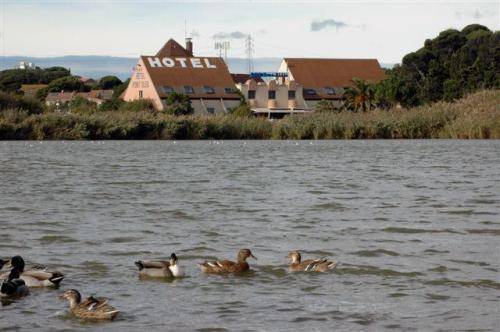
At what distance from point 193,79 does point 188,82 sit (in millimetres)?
887

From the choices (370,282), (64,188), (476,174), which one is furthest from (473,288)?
(476,174)

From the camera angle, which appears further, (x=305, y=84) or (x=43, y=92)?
(x=43, y=92)

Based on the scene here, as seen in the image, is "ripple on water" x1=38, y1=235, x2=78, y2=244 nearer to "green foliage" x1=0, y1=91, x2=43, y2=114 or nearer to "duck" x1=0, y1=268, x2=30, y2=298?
"duck" x1=0, y1=268, x2=30, y2=298

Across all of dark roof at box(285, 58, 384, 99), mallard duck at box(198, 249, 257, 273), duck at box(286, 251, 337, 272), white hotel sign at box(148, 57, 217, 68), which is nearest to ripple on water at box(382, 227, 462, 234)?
duck at box(286, 251, 337, 272)

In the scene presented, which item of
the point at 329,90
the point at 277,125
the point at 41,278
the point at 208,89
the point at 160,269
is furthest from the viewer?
the point at 329,90

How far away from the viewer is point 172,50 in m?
126

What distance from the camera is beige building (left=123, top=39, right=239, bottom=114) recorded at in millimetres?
103188

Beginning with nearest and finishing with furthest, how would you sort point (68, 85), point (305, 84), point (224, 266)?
point (224, 266), point (305, 84), point (68, 85)

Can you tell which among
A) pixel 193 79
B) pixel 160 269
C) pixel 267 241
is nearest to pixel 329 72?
pixel 193 79

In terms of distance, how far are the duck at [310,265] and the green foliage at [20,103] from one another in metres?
55.1

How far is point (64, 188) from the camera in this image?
27.6 metres

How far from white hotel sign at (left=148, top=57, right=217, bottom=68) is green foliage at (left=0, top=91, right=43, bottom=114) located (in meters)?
38.6

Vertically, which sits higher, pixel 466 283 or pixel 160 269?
pixel 160 269

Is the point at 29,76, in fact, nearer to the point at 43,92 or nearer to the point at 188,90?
the point at 43,92
